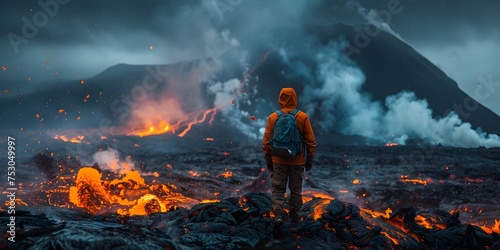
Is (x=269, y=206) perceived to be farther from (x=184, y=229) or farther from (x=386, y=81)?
(x=386, y=81)

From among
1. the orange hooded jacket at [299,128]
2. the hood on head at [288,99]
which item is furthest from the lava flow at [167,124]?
the hood on head at [288,99]

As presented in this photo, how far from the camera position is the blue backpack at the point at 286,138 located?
566 cm

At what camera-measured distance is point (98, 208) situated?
10391 mm

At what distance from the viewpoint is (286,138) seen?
18.6 feet

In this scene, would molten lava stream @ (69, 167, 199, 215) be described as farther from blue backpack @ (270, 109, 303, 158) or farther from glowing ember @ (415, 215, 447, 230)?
glowing ember @ (415, 215, 447, 230)

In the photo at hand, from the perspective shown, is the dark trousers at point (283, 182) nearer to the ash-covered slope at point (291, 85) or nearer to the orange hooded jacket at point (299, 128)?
the orange hooded jacket at point (299, 128)

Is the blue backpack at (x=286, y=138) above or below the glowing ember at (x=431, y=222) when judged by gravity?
above

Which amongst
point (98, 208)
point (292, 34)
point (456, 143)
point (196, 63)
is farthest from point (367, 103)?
point (98, 208)

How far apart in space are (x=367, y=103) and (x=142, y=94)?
36754mm

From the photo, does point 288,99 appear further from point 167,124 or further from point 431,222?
point 167,124

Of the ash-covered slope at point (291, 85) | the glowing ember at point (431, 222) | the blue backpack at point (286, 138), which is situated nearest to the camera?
the blue backpack at point (286, 138)

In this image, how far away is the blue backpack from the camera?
566cm

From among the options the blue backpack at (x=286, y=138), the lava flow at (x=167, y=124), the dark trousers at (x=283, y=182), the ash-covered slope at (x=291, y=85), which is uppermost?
the ash-covered slope at (x=291, y=85)

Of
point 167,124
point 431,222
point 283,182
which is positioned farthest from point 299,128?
point 167,124
